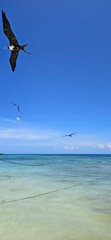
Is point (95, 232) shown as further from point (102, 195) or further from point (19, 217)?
point (102, 195)

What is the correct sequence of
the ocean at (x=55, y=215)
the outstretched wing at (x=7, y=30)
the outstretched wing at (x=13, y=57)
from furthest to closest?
the outstretched wing at (x=13, y=57) < the outstretched wing at (x=7, y=30) < the ocean at (x=55, y=215)

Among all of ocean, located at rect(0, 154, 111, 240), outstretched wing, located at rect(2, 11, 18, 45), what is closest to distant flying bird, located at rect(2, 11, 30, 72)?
outstretched wing, located at rect(2, 11, 18, 45)

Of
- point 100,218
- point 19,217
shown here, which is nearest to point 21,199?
point 19,217

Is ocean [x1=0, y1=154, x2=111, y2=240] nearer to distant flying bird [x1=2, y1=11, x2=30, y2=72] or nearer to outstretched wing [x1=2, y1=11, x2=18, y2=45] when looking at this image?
distant flying bird [x1=2, y1=11, x2=30, y2=72]

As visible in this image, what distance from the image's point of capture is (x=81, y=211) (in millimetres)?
10195

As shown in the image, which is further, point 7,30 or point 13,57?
point 13,57

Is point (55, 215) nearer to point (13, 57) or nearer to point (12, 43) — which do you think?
point (13, 57)

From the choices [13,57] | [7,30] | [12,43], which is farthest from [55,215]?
[7,30]

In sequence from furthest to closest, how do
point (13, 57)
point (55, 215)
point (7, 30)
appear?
point (13, 57)
point (7, 30)
point (55, 215)

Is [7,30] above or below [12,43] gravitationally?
above

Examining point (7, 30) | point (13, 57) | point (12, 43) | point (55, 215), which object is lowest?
point (55, 215)

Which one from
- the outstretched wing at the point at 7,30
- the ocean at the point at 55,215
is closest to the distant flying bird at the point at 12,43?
the outstretched wing at the point at 7,30

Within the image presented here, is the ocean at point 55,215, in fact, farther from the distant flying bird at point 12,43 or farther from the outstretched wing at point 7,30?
the outstretched wing at point 7,30

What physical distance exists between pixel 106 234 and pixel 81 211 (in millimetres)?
2534
